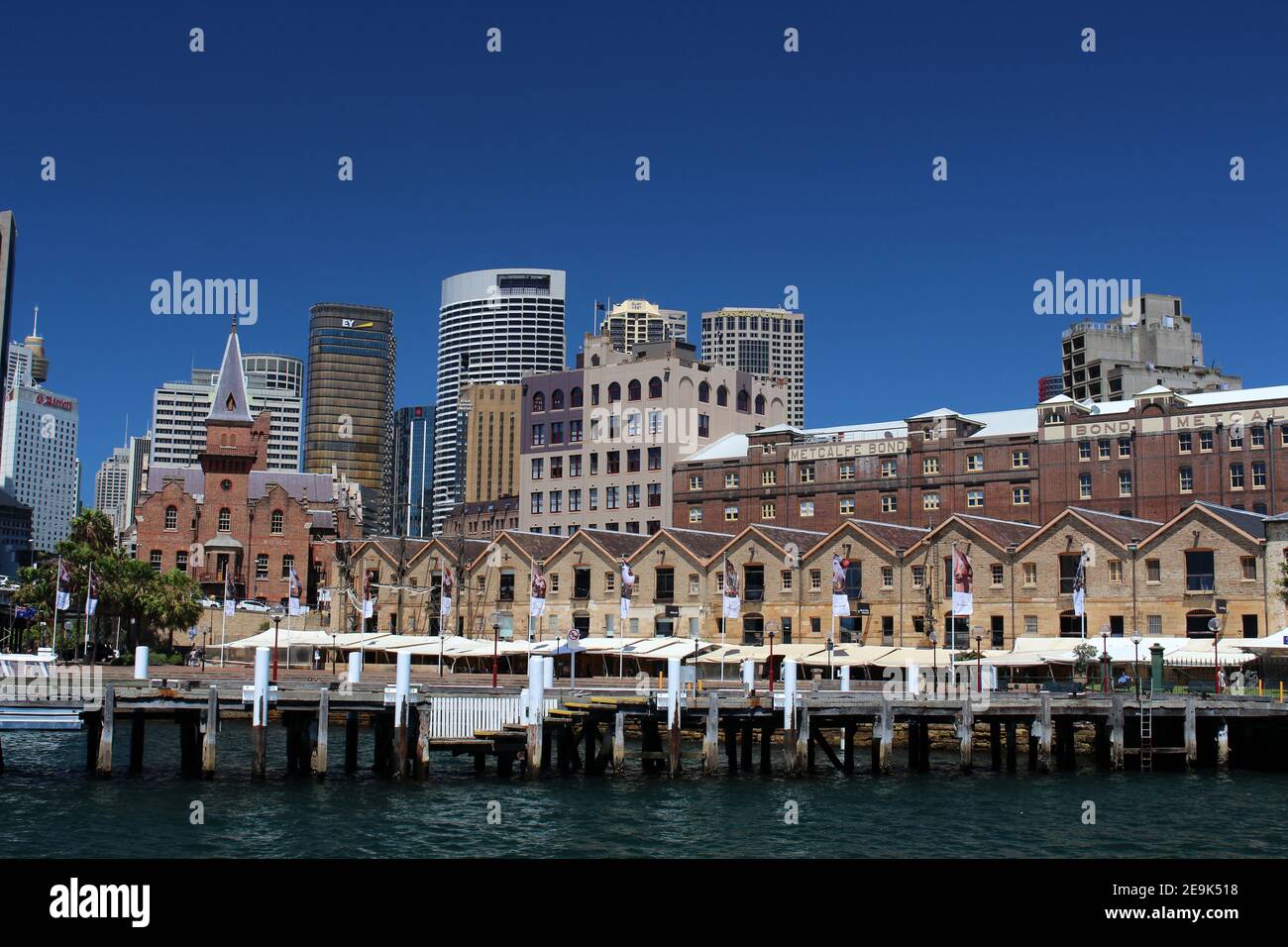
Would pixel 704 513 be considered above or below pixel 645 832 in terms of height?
above

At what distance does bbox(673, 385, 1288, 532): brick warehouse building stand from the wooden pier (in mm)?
38951

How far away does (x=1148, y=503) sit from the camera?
338 feet

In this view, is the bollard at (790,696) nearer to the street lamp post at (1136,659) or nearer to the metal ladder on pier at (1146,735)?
the metal ladder on pier at (1146,735)

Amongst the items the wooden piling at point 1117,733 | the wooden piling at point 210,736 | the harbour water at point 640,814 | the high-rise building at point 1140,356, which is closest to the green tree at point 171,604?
the harbour water at point 640,814

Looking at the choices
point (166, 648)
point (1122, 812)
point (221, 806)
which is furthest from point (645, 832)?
point (166, 648)

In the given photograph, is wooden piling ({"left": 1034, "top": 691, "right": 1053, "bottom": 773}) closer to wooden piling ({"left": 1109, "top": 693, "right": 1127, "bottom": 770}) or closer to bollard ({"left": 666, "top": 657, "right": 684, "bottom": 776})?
wooden piling ({"left": 1109, "top": 693, "right": 1127, "bottom": 770})

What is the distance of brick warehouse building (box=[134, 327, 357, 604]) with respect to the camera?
12775 cm

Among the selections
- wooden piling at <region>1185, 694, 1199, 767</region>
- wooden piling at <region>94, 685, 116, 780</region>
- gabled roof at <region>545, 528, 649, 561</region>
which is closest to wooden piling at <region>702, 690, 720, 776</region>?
wooden piling at <region>1185, 694, 1199, 767</region>

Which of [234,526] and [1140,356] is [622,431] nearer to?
[234,526]

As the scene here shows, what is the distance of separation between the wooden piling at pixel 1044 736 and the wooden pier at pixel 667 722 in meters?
0.06

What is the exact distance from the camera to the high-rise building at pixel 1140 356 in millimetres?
155375

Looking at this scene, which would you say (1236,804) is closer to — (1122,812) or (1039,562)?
(1122,812)

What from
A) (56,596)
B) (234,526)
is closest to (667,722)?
(56,596)
